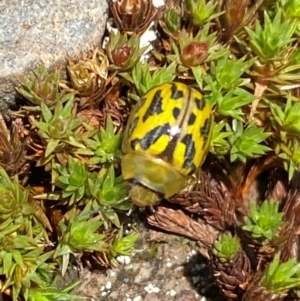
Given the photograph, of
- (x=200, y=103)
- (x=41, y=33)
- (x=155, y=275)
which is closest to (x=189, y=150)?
(x=200, y=103)

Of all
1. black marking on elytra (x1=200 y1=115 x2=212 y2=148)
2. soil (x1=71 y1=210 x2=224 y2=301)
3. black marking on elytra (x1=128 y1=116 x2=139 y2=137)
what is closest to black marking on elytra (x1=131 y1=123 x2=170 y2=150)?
black marking on elytra (x1=128 y1=116 x2=139 y2=137)

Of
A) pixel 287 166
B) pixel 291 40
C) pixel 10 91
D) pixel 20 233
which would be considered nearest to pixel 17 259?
pixel 20 233

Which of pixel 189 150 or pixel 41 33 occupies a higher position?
pixel 41 33

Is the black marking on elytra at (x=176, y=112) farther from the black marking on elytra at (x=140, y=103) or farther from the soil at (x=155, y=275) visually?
the soil at (x=155, y=275)

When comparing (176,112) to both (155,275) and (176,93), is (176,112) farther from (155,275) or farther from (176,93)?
(155,275)

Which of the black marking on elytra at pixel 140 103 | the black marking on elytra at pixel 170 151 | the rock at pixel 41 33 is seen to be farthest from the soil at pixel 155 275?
the rock at pixel 41 33

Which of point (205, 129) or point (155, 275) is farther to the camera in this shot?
point (155, 275)
